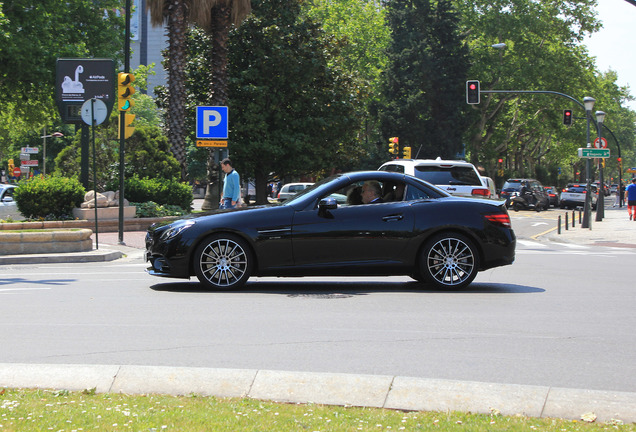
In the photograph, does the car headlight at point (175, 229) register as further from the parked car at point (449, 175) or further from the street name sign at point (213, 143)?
the street name sign at point (213, 143)

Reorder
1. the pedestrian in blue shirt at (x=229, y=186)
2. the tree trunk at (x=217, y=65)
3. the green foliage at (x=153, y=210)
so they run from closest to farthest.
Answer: the pedestrian in blue shirt at (x=229, y=186) → the green foliage at (x=153, y=210) → the tree trunk at (x=217, y=65)

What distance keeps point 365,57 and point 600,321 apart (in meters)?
57.6

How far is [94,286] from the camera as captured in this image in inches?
426

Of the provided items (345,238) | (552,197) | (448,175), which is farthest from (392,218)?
(552,197)

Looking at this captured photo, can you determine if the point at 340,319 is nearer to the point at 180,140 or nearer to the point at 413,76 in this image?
the point at 180,140

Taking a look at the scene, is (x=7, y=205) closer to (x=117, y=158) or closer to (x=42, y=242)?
(x=117, y=158)

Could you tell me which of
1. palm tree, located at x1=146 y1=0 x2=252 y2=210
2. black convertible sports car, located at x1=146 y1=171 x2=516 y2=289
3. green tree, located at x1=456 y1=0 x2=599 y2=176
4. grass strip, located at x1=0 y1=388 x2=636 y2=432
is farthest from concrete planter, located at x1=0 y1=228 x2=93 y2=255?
green tree, located at x1=456 y1=0 x2=599 y2=176

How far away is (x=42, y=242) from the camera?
1546cm

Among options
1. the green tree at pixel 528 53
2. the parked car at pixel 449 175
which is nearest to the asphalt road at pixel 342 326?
the parked car at pixel 449 175

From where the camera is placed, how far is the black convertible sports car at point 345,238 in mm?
10102

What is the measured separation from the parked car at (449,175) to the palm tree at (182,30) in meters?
10.7

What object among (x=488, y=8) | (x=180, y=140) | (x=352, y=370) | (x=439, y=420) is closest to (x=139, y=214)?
(x=180, y=140)

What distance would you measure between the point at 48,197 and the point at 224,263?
40.8 feet

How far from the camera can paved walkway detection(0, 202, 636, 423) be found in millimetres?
4828
